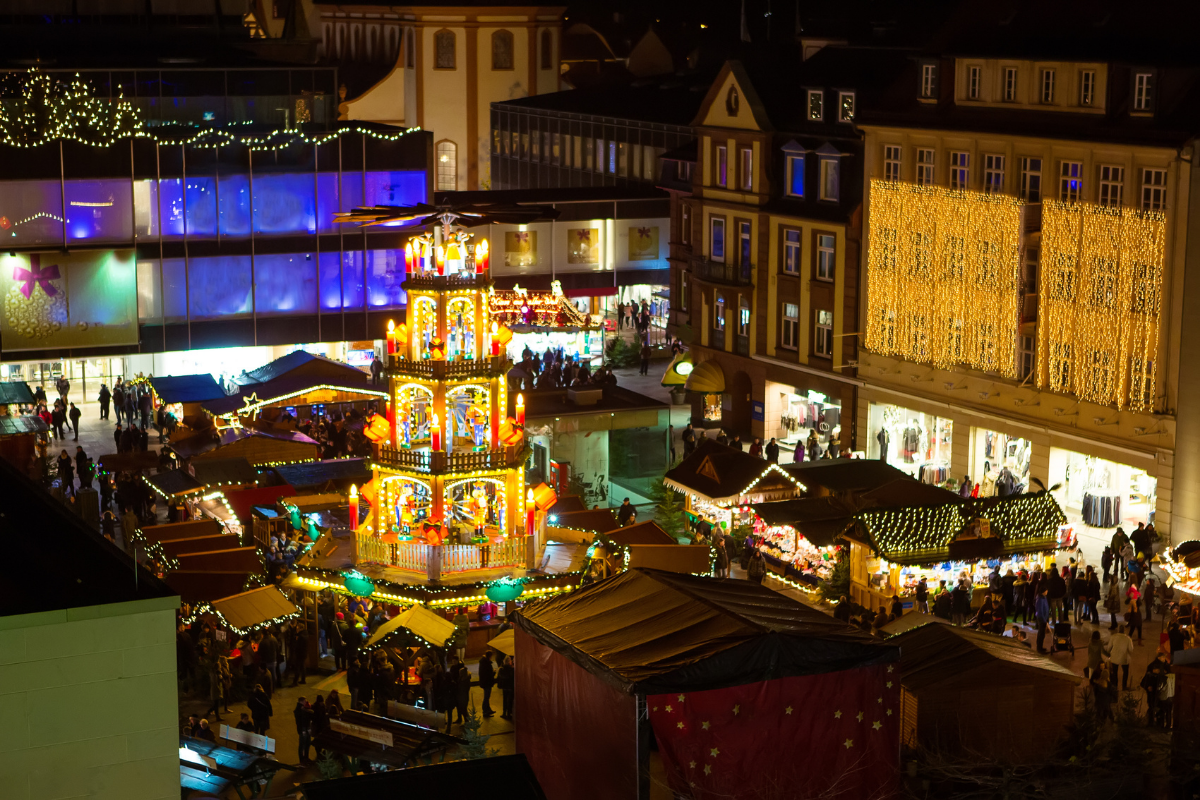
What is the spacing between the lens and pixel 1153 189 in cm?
4000

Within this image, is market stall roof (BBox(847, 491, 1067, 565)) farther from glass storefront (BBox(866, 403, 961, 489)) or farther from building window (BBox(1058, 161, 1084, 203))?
glass storefront (BBox(866, 403, 961, 489))

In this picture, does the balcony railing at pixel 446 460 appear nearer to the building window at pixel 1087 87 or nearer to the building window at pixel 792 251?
the building window at pixel 1087 87

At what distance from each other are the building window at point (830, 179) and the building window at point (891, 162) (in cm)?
219

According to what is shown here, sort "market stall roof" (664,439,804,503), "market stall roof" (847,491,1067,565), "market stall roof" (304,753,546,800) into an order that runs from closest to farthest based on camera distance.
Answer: "market stall roof" (304,753,546,800) < "market stall roof" (847,491,1067,565) < "market stall roof" (664,439,804,503)

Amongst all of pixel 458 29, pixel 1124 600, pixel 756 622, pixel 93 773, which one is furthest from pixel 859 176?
pixel 458 29

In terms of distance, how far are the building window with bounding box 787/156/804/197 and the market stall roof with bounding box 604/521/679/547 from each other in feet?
59.8

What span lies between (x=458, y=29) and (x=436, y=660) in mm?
61374

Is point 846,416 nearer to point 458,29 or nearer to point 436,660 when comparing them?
point 436,660

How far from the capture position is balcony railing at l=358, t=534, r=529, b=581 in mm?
34281

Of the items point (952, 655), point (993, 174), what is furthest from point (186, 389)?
point (952, 655)

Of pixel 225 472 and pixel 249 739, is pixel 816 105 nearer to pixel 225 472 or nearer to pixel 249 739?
pixel 225 472

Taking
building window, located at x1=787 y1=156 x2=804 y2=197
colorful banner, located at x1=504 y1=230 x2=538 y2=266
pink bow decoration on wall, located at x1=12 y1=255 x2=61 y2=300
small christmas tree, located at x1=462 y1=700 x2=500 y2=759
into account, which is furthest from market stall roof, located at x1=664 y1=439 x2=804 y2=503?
pink bow decoration on wall, located at x1=12 y1=255 x2=61 y2=300

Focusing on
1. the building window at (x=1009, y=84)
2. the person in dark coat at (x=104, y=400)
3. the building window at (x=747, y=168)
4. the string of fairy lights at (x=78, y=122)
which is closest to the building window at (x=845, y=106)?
the building window at (x=747, y=168)

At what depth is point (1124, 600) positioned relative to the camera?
36.5 m
